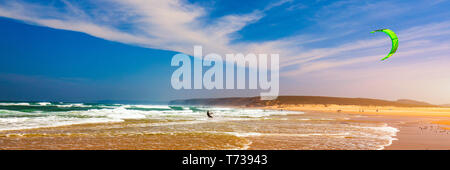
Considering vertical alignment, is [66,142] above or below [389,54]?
below
